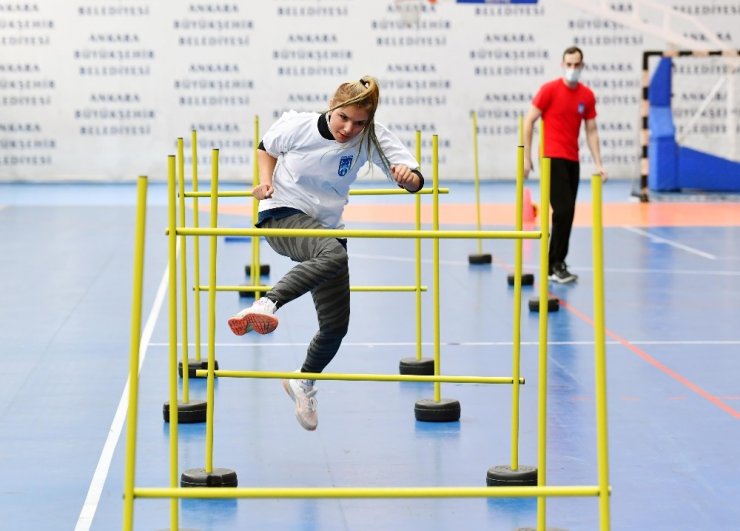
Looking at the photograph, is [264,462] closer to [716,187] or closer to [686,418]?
[686,418]

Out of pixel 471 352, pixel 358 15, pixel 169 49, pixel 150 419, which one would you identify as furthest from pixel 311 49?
pixel 150 419

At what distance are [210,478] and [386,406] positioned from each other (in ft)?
6.34

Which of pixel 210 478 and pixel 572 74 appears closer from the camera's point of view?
pixel 210 478

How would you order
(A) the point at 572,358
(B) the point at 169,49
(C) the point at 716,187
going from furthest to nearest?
(B) the point at 169,49
(C) the point at 716,187
(A) the point at 572,358

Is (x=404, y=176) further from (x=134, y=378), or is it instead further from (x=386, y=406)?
(x=134, y=378)

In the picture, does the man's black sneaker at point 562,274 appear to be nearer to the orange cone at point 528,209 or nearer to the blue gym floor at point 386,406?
the blue gym floor at point 386,406

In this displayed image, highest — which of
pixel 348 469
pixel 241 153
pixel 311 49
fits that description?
pixel 311 49

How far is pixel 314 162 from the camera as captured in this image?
234 inches

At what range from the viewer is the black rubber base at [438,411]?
7.02m

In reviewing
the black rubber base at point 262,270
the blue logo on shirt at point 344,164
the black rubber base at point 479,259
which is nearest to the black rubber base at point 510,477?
the blue logo on shirt at point 344,164

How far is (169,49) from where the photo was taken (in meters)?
22.9

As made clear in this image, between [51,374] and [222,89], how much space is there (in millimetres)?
15365

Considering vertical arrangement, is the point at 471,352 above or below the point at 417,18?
below

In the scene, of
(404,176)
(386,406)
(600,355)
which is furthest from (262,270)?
(600,355)
